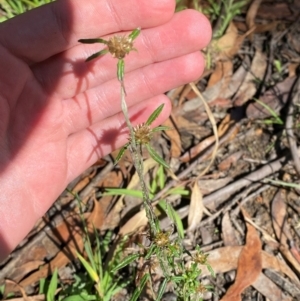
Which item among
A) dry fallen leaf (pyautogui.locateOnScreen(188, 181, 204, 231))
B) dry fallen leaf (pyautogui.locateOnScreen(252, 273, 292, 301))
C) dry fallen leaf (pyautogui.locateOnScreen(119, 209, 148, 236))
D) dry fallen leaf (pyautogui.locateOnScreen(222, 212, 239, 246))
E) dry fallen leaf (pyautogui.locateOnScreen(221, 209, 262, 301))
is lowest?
dry fallen leaf (pyautogui.locateOnScreen(252, 273, 292, 301))

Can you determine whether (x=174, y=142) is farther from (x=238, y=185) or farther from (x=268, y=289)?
(x=268, y=289)

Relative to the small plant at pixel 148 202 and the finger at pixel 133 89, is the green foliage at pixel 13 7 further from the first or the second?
the small plant at pixel 148 202

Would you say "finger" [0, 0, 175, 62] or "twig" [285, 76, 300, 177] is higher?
"finger" [0, 0, 175, 62]

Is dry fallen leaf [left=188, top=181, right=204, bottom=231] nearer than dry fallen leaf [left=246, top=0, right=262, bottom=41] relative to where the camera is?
Yes

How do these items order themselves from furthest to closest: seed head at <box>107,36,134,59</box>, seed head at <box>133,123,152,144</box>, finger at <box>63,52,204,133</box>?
1. finger at <box>63,52,204,133</box>
2. seed head at <box>133,123,152,144</box>
3. seed head at <box>107,36,134,59</box>

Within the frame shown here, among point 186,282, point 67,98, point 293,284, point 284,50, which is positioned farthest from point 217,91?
point 186,282

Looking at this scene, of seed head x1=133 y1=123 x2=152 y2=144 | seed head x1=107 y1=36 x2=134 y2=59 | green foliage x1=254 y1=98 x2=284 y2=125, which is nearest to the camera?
seed head x1=107 y1=36 x2=134 y2=59

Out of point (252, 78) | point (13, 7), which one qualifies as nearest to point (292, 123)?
point (252, 78)

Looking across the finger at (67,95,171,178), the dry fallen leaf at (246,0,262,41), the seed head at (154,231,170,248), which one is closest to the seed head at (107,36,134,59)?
the seed head at (154,231,170,248)

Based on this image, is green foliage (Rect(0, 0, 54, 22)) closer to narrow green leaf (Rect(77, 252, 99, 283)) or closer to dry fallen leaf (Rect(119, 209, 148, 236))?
dry fallen leaf (Rect(119, 209, 148, 236))
